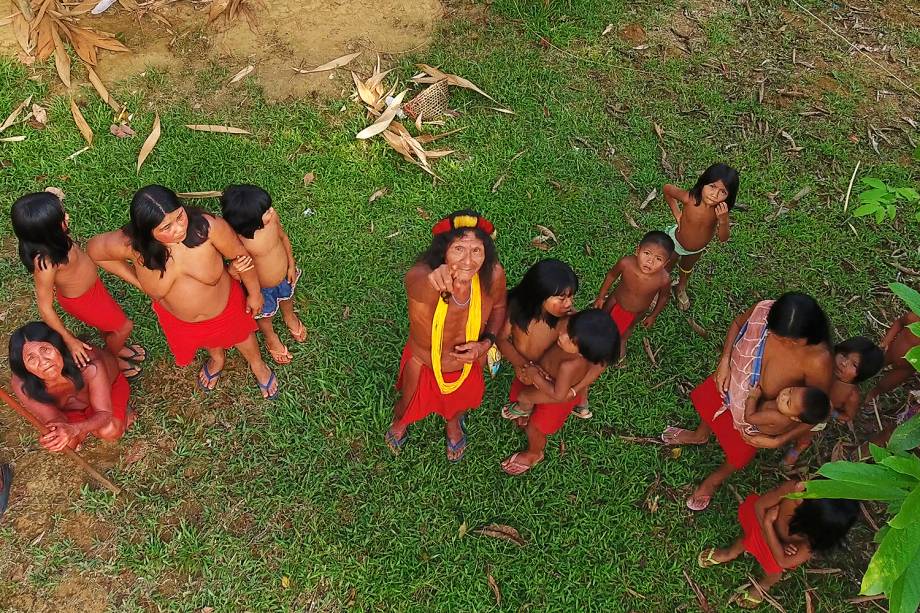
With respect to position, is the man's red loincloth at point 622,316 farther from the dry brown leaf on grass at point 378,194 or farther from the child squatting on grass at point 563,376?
the dry brown leaf on grass at point 378,194

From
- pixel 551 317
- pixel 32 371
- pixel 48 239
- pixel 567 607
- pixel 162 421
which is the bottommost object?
pixel 567 607

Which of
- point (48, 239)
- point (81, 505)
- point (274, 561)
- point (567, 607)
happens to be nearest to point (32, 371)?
point (48, 239)

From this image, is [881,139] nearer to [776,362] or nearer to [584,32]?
[584,32]

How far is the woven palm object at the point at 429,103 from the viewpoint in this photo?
5.69 m

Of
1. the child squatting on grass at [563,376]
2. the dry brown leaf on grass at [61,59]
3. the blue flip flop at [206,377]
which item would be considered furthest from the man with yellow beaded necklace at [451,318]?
the dry brown leaf on grass at [61,59]

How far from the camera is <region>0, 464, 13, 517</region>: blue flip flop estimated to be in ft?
12.1

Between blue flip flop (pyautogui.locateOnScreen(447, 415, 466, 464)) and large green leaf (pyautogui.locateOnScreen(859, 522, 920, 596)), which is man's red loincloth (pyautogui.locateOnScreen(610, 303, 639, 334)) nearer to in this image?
blue flip flop (pyautogui.locateOnScreen(447, 415, 466, 464))

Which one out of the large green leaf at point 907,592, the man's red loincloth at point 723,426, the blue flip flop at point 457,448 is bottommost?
the blue flip flop at point 457,448

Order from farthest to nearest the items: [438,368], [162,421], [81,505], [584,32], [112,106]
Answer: [584,32] → [112,106] → [162,421] → [81,505] → [438,368]

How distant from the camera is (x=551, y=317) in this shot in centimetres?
332

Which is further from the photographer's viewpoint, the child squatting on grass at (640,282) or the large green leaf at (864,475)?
the child squatting on grass at (640,282)

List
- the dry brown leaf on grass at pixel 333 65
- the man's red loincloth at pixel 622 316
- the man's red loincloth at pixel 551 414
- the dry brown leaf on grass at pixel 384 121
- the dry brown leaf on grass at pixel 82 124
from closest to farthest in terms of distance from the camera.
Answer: the man's red loincloth at pixel 551 414 → the man's red loincloth at pixel 622 316 → the dry brown leaf on grass at pixel 82 124 → the dry brown leaf on grass at pixel 384 121 → the dry brown leaf on grass at pixel 333 65

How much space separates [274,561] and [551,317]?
7.03 feet

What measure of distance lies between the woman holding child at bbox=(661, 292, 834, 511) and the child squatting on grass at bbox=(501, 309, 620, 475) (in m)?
0.78
